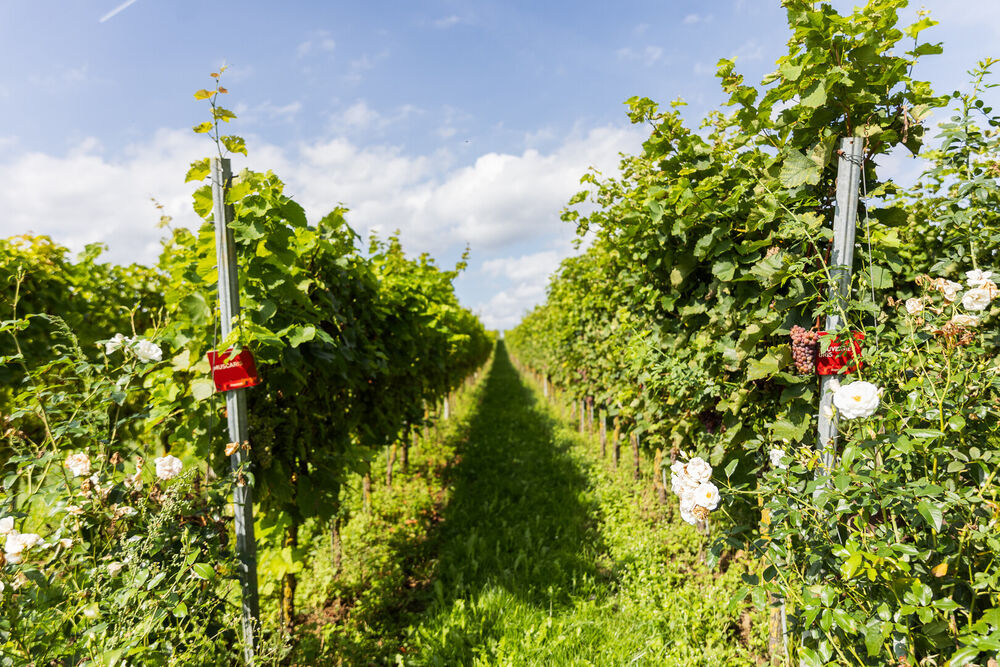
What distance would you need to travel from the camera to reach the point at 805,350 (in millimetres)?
1946

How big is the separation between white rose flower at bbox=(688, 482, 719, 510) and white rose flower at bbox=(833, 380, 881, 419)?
462mm

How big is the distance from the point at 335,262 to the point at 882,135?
9.73 ft

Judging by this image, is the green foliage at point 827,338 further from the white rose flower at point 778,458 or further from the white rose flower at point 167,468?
the white rose flower at point 167,468

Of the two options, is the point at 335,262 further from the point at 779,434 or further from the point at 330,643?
the point at 779,434

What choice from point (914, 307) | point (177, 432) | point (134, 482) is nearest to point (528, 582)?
point (177, 432)

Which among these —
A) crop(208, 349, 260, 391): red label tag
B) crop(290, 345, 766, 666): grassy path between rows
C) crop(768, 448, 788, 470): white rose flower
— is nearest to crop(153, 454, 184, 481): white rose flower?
crop(208, 349, 260, 391): red label tag

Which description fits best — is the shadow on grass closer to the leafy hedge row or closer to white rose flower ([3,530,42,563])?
the leafy hedge row

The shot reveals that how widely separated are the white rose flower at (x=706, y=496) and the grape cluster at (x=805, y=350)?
2.46ft

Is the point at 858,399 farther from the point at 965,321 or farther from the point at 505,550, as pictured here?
the point at 505,550

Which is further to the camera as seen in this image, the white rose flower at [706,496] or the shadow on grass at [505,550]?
the shadow on grass at [505,550]

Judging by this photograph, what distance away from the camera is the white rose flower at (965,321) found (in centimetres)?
137

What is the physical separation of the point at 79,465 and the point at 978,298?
3.07m

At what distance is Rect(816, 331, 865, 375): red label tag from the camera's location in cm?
173

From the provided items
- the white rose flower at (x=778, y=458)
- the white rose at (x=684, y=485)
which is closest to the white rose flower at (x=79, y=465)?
the white rose at (x=684, y=485)
